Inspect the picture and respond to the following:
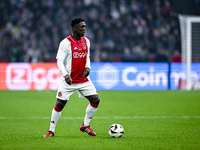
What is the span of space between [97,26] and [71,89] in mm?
14739

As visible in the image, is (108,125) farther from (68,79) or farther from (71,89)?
(68,79)

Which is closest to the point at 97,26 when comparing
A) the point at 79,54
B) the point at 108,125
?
the point at 108,125

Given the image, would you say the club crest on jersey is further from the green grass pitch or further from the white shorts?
the green grass pitch

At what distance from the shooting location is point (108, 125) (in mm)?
6836

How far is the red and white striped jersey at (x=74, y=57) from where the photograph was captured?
18.0 ft

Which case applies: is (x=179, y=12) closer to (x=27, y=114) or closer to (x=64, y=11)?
(x=64, y=11)

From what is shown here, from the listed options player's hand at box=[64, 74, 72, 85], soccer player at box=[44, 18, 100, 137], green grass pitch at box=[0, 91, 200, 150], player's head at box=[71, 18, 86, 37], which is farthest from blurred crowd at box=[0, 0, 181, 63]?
player's hand at box=[64, 74, 72, 85]

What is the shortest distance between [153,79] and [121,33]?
202 inches

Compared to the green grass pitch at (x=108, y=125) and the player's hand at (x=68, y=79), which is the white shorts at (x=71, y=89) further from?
the green grass pitch at (x=108, y=125)

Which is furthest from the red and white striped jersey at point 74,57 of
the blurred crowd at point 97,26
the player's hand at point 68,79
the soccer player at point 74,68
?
the blurred crowd at point 97,26

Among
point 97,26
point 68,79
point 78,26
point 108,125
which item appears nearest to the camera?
point 68,79

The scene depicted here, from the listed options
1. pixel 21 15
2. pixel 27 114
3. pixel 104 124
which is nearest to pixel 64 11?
pixel 21 15

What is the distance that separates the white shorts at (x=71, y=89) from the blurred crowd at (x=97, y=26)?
11.4 meters

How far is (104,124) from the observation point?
698 cm
